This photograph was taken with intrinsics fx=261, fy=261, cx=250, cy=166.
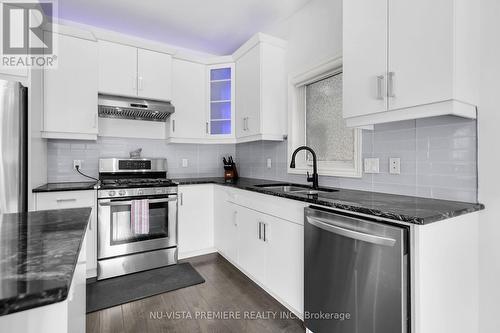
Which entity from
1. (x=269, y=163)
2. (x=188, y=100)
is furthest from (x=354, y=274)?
(x=188, y=100)

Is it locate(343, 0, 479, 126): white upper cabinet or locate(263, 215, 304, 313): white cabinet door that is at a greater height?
locate(343, 0, 479, 126): white upper cabinet

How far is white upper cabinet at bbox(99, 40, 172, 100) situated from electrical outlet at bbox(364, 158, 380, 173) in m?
2.29

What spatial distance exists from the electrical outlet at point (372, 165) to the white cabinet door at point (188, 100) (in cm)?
208

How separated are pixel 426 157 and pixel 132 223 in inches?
102

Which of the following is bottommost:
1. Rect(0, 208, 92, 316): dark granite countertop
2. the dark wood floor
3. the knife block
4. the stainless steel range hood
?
the dark wood floor

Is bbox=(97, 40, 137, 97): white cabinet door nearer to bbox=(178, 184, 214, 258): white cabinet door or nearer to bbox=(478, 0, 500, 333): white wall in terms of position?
bbox=(178, 184, 214, 258): white cabinet door

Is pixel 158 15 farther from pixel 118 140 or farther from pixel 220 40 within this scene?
pixel 118 140

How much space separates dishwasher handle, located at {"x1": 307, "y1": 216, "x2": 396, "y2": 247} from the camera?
1.19 metres

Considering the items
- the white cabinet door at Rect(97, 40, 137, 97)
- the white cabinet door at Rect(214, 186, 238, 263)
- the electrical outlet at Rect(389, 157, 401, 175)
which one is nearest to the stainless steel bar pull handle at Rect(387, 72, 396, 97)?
the electrical outlet at Rect(389, 157, 401, 175)

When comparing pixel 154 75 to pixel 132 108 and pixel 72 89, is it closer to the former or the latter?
pixel 132 108

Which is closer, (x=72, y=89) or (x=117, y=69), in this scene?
(x=72, y=89)

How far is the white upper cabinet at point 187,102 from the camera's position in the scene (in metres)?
3.23

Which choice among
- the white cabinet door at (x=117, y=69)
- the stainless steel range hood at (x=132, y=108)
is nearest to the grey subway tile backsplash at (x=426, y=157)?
the stainless steel range hood at (x=132, y=108)

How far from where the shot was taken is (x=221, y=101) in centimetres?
339
